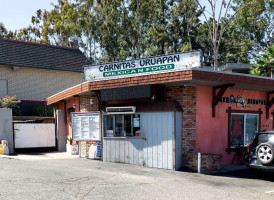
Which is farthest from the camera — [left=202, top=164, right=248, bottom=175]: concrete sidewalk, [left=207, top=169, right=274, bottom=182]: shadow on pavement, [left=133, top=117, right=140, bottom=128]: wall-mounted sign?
[left=133, top=117, right=140, bottom=128]: wall-mounted sign

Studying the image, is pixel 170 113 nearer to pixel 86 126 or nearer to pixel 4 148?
pixel 86 126

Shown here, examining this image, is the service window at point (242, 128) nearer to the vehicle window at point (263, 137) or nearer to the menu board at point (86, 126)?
the vehicle window at point (263, 137)

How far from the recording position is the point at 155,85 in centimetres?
1123

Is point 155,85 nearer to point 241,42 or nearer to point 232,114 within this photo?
point 232,114

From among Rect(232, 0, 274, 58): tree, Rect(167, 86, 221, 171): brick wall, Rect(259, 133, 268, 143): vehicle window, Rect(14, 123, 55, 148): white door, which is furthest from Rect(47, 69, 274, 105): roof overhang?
Rect(232, 0, 274, 58): tree

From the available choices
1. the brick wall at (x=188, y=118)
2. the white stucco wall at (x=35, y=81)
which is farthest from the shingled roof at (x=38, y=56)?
the brick wall at (x=188, y=118)

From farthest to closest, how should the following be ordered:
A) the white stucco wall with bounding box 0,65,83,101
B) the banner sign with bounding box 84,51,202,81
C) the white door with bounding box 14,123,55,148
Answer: the white stucco wall with bounding box 0,65,83,101 < the white door with bounding box 14,123,55,148 < the banner sign with bounding box 84,51,202,81

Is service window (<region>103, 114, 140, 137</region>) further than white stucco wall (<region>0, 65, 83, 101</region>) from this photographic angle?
No

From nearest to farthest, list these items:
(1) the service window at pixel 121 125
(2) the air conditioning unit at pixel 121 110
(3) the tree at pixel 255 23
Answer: (2) the air conditioning unit at pixel 121 110
(1) the service window at pixel 121 125
(3) the tree at pixel 255 23

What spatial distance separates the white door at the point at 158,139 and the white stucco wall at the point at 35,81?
49.0 ft

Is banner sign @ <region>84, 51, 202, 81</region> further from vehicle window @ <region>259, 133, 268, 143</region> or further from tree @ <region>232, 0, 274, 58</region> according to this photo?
tree @ <region>232, 0, 274, 58</region>

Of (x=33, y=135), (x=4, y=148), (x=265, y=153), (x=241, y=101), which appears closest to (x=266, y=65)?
(x=241, y=101)

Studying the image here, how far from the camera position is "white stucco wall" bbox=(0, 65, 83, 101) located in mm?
23172

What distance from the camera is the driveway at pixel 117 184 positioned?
7293mm
